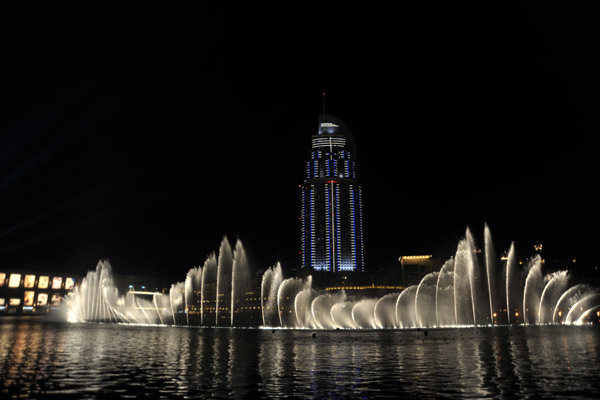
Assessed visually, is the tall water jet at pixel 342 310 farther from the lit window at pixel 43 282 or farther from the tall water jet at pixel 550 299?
the lit window at pixel 43 282

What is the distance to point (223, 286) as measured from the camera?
180m

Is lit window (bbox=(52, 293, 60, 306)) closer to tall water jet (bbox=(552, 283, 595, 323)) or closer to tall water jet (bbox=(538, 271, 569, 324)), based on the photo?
tall water jet (bbox=(538, 271, 569, 324))

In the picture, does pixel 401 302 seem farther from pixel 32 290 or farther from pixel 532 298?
pixel 32 290

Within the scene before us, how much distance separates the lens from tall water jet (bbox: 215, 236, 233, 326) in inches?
3460

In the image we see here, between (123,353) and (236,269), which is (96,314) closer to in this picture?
(236,269)

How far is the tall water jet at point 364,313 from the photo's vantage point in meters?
117

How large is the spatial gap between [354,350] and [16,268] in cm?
16680

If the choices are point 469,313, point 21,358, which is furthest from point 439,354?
point 469,313

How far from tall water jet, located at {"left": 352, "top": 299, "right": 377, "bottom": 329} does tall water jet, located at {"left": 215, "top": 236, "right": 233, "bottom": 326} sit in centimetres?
3249

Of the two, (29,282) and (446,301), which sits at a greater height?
(29,282)

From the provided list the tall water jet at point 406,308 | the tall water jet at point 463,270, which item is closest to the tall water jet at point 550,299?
the tall water jet at point 463,270

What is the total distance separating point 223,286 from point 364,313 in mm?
63905

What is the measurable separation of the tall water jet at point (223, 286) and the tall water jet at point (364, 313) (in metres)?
32.5

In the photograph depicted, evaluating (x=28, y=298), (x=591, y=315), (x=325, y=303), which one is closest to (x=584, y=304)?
(x=591, y=315)
